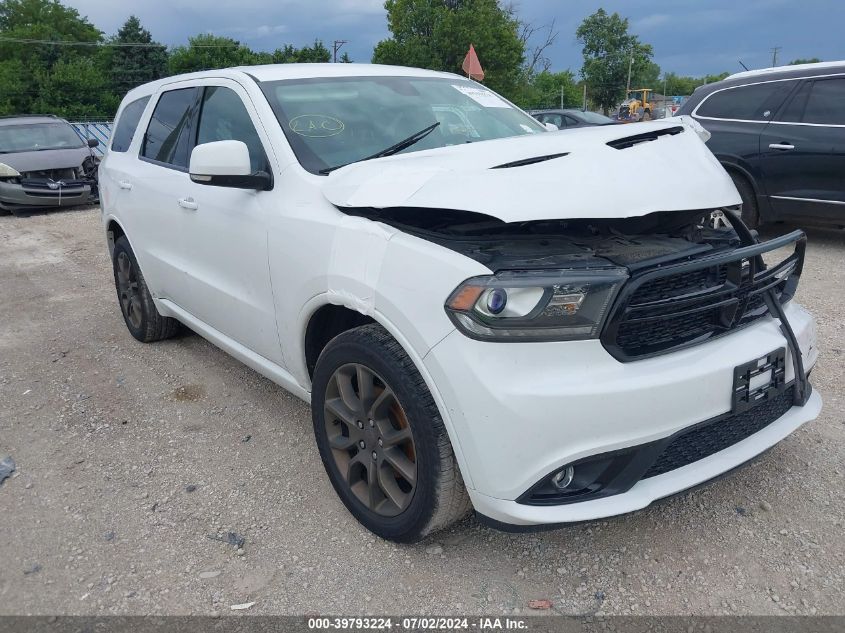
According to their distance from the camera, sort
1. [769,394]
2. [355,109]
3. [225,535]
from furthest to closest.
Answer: [355,109]
[225,535]
[769,394]

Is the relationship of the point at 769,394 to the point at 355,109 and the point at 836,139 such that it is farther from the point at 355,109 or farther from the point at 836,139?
the point at 836,139

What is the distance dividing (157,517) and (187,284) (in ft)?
4.65

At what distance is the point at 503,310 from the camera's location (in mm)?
2021

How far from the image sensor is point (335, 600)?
2.34 meters

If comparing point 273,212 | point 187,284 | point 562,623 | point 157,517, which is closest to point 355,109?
point 273,212

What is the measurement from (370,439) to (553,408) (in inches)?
31.5

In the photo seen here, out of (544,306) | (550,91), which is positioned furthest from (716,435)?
(550,91)

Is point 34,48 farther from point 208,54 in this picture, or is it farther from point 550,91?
point 550,91

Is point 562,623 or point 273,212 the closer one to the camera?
point 562,623

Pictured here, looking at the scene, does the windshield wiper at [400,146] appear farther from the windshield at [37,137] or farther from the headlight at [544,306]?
the windshield at [37,137]

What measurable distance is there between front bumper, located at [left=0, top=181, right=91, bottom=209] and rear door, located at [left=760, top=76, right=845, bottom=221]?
36.0ft

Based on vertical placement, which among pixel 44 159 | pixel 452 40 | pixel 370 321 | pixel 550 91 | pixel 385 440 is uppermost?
pixel 452 40

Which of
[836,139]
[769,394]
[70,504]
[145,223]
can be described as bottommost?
[70,504]

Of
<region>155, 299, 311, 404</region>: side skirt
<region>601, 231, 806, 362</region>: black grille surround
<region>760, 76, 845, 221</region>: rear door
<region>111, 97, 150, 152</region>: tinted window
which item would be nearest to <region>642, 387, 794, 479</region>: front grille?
<region>601, 231, 806, 362</region>: black grille surround
